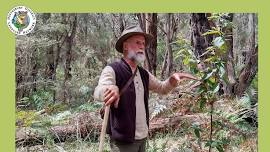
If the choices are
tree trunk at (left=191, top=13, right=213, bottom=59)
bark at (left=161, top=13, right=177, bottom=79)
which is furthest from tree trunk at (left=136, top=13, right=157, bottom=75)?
tree trunk at (left=191, top=13, right=213, bottom=59)

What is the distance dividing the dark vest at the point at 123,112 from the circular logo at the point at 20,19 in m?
0.92

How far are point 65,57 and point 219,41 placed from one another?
11.3 feet

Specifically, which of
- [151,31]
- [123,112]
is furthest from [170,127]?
[123,112]

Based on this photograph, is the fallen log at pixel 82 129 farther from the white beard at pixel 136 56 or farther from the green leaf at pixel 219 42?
the green leaf at pixel 219 42

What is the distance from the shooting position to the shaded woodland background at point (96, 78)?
4.36 meters

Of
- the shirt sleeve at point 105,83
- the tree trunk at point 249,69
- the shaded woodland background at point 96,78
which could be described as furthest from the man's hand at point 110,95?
the tree trunk at point 249,69

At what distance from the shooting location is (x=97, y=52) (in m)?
6.00

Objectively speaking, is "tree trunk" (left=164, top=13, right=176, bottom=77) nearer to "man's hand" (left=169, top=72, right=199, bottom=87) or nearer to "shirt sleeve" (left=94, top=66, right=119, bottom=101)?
"man's hand" (left=169, top=72, right=199, bottom=87)

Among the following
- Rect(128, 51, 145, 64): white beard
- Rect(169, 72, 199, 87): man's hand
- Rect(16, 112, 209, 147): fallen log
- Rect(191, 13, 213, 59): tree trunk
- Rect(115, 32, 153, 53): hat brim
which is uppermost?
Rect(191, 13, 213, 59): tree trunk

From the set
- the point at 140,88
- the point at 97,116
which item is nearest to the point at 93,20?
the point at 97,116

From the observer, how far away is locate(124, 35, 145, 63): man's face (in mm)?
3043

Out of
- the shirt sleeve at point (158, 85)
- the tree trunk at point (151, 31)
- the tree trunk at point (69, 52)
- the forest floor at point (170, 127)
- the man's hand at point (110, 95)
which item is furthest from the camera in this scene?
the tree trunk at point (69, 52)

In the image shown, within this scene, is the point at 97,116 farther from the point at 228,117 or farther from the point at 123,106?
the point at 123,106

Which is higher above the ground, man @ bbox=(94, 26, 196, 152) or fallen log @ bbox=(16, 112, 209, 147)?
man @ bbox=(94, 26, 196, 152)
